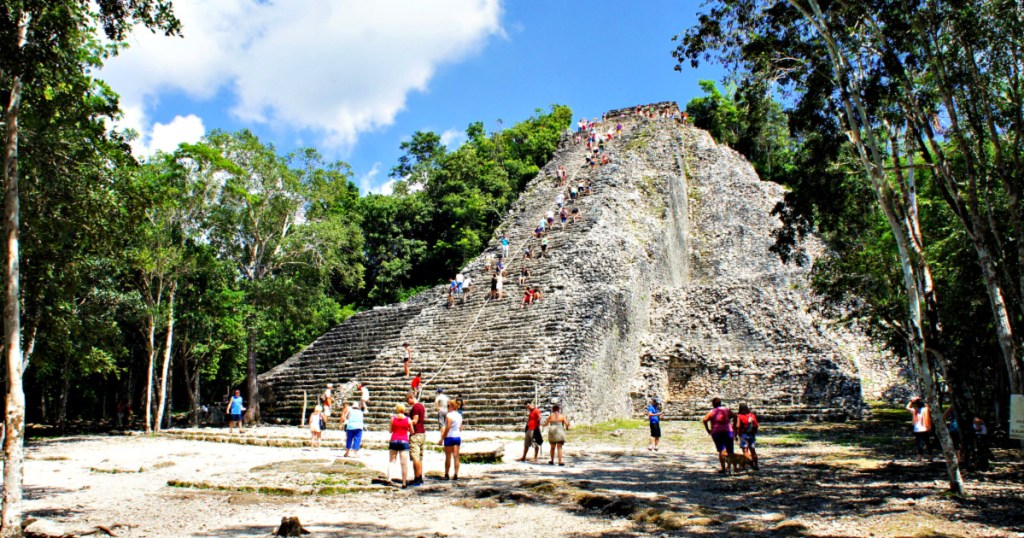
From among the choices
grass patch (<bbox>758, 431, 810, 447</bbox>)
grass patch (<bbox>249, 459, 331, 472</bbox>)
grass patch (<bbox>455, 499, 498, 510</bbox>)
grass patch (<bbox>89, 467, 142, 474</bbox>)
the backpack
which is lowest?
grass patch (<bbox>758, 431, 810, 447</bbox>)

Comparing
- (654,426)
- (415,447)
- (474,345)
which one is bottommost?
(654,426)

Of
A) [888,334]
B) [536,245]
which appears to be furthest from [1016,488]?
[536,245]

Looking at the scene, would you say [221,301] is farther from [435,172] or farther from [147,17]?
[435,172]

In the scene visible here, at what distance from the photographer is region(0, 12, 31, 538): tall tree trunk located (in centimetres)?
578

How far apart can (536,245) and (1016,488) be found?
54.6 ft

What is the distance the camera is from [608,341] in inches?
721

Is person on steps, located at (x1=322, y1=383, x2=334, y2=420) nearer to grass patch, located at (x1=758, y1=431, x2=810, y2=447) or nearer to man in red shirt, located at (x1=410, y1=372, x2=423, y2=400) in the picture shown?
man in red shirt, located at (x1=410, y1=372, x2=423, y2=400)

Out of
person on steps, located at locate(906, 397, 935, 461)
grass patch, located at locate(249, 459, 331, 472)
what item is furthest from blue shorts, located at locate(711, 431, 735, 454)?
grass patch, located at locate(249, 459, 331, 472)

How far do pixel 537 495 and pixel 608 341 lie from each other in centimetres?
1116

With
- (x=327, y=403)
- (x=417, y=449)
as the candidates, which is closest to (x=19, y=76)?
(x=417, y=449)

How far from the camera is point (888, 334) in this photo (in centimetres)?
1591

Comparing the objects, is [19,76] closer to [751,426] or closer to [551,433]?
[551,433]

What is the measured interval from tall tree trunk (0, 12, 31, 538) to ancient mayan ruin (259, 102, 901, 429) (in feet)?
32.4

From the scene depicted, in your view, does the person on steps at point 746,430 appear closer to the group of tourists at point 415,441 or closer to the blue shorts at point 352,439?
the group of tourists at point 415,441
